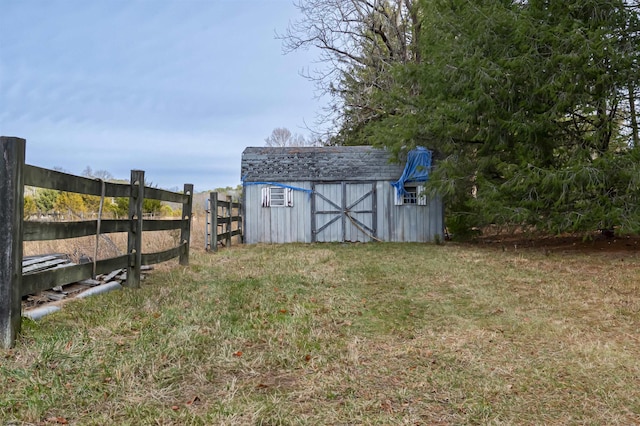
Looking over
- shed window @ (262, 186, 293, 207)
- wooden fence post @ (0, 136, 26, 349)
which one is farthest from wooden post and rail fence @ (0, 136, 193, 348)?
shed window @ (262, 186, 293, 207)

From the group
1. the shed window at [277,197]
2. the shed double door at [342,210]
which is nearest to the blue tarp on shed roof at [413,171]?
the shed double door at [342,210]

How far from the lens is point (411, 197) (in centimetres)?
1529

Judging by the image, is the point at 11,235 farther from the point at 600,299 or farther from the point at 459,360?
the point at 600,299

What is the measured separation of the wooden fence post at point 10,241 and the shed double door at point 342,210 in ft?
39.6

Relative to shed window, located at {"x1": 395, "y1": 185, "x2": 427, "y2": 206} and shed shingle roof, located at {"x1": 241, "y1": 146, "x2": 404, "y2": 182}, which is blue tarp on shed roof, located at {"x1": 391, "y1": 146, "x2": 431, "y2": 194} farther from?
shed shingle roof, located at {"x1": 241, "y1": 146, "x2": 404, "y2": 182}

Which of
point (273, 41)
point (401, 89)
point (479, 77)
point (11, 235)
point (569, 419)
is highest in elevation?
point (273, 41)

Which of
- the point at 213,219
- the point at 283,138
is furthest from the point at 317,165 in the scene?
the point at 283,138

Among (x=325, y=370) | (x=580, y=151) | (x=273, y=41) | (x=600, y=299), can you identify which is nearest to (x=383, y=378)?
(x=325, y=370)

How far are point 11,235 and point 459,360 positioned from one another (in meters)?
3.49

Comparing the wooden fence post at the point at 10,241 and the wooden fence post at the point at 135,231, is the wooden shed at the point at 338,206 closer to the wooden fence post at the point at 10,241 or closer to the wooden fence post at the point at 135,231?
the wooden fence post at the point at 135,231

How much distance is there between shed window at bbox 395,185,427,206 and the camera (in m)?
15.1

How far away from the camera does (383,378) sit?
288 centimetres

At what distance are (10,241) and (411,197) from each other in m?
13.2

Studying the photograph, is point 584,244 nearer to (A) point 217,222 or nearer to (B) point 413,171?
(B) point 413,171
